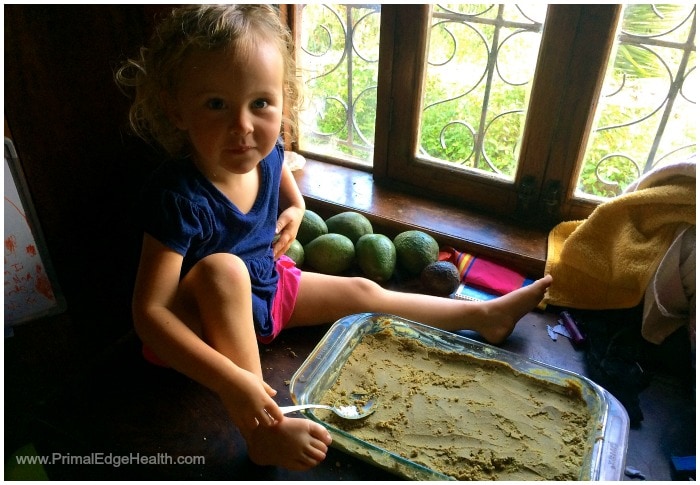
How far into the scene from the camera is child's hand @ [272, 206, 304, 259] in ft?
3.70

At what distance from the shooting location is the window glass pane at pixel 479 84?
1.16 metres

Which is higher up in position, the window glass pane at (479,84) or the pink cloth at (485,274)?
the window glass pane at (479,84)

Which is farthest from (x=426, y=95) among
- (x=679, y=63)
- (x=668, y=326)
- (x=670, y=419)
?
(x=670, y=419)

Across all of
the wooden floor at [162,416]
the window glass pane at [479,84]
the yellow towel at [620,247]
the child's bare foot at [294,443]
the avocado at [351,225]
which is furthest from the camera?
the avocado at [351,225]

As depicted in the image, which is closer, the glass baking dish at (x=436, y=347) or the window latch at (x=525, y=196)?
the glass baking dish at (x=436, y=347)

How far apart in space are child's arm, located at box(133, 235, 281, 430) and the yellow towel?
0.67m

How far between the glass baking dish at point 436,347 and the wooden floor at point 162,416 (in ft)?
0.19

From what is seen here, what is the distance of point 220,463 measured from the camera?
2.88 feet

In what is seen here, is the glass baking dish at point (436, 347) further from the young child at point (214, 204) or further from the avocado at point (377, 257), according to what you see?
the avocado at point (377, 257)

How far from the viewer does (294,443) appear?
0.77 m

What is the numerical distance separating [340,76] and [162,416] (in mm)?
890

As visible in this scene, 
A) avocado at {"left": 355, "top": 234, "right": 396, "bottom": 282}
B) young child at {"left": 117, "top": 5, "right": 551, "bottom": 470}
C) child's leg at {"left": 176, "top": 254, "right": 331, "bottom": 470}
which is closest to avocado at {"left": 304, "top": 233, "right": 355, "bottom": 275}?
avocado at {"left": 355, "top": 234, "right": 396, "bottom": 282}

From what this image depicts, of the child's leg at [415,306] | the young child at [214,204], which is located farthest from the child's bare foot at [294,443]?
the child's leg at [415,306]

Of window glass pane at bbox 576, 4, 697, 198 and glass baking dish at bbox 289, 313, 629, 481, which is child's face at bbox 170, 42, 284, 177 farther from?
window glass pane at bbox 576, 4, 697, 198
